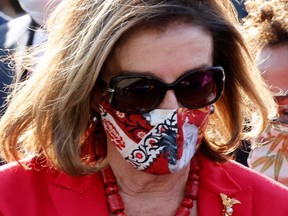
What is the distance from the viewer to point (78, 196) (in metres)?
2.31

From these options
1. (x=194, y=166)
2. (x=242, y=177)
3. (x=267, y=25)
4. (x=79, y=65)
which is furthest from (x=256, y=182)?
(x=267, y=25)

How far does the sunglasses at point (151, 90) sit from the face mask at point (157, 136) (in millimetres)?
24

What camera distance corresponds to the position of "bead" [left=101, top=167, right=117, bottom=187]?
93.2 inches

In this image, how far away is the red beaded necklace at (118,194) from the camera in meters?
2.32

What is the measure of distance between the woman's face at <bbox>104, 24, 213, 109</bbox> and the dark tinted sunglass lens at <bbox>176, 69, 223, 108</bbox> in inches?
0.9

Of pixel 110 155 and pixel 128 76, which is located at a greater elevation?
pixel 128 76

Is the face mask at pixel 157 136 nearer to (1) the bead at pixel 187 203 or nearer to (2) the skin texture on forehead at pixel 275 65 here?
(1) the bead at pixel 187 203

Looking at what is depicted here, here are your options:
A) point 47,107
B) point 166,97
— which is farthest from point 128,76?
point 47,107

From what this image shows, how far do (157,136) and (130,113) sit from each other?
0.11m

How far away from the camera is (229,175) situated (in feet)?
8.27

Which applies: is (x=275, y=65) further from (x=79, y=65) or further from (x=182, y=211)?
(x=79, y=65)

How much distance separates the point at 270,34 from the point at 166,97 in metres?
1.19

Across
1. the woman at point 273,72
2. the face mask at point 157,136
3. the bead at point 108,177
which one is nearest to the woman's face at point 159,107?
the face mask at point 157,136

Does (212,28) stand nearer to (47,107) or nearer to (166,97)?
(166,97)
